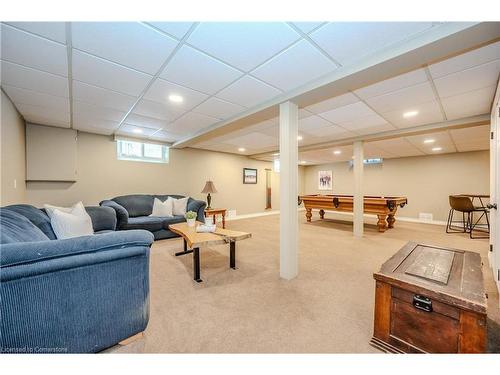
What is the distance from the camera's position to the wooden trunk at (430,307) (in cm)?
113

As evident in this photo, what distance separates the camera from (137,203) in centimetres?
462

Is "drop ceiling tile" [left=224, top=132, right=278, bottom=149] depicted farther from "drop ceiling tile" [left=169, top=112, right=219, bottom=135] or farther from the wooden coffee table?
the wooden coffee table

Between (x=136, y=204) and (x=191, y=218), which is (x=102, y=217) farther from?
(x=191, y=218)

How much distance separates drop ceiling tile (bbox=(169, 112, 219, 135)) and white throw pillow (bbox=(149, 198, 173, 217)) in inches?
63.7

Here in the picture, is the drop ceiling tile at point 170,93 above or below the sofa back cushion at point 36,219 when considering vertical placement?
above

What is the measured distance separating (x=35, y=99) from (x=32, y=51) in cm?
145

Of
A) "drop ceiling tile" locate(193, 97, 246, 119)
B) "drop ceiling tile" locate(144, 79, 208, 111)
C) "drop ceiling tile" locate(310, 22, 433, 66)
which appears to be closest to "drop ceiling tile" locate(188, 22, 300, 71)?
"drop ceiling tile" locate(310, 22, 433, 66)

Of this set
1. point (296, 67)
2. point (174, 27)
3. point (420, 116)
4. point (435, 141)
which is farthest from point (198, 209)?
point (435, 141)

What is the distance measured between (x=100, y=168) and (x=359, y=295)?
17.6ft

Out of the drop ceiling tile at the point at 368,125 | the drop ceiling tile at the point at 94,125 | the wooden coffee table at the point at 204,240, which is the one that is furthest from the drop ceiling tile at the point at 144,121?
the drop ceiling tile at the point at 368,125

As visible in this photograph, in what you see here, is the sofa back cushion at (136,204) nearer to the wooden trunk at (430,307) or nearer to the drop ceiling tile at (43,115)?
the drop ceiling tile at (43,115)

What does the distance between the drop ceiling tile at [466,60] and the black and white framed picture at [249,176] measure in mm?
5929

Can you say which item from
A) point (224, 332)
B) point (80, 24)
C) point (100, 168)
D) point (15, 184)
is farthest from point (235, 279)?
point (100, 168)

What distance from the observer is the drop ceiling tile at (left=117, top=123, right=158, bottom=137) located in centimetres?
410
